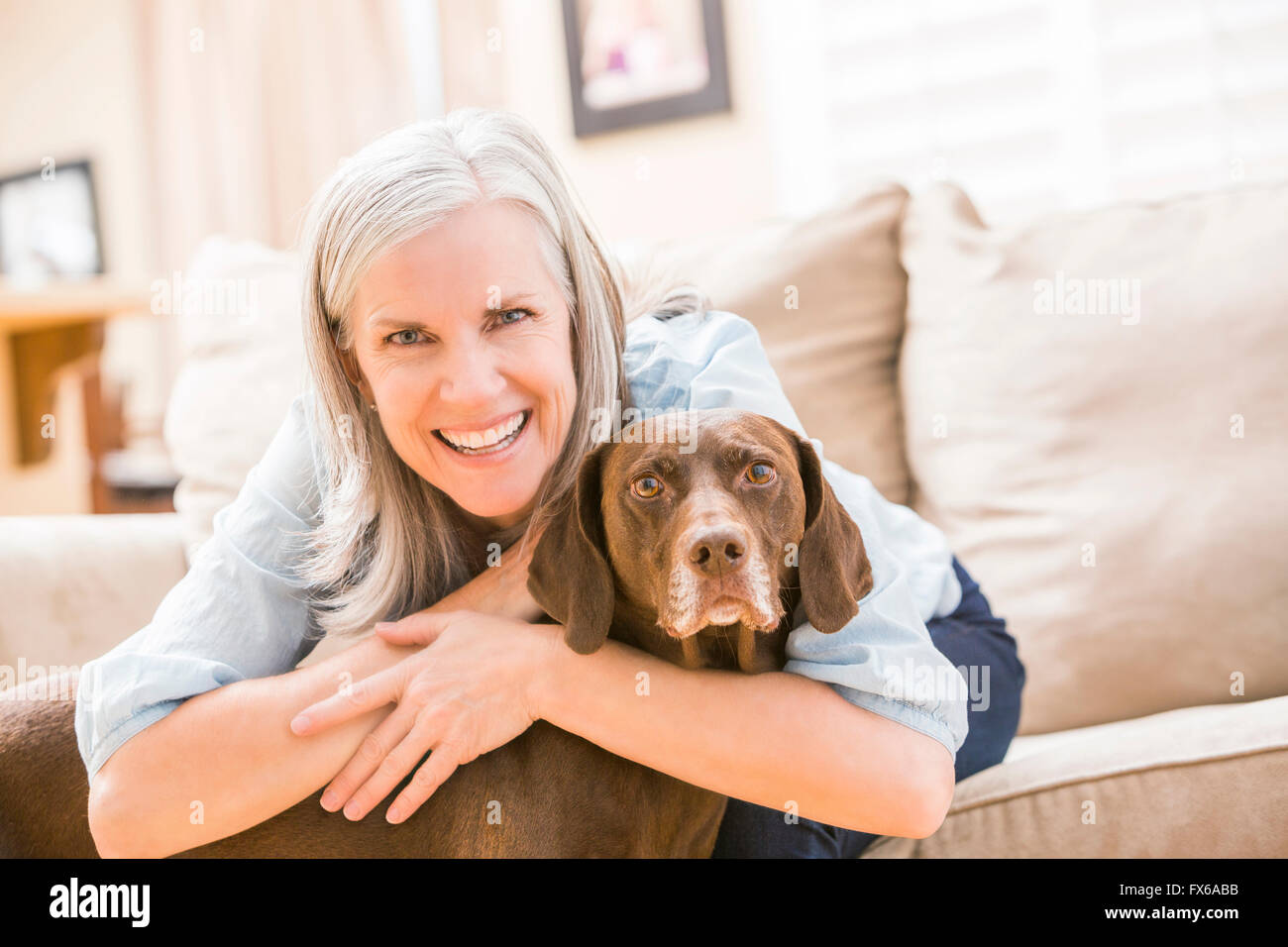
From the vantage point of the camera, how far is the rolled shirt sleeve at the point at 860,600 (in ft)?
3.29

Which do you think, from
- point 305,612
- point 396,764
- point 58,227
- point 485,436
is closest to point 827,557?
point 485,436

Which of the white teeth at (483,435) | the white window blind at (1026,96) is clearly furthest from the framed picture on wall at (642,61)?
the white teeth at (483,435)

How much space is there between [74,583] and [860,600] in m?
1.03

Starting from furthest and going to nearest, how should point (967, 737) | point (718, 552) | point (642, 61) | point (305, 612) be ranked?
point (642, 61) < point (967, 737) < point (305, 612) < point (718, 552)

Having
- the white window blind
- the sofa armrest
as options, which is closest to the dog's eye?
the sofa armrest

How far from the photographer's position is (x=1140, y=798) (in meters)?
1.09

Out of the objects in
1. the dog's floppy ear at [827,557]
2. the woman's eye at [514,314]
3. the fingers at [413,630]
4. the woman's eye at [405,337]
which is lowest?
the fingers at [413,630]

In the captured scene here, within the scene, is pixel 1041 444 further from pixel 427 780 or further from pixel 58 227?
pixel 58 227

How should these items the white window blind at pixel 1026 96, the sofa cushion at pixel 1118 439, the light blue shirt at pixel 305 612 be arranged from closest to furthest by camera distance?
the light blue shirt at pixel 305 612
the sofa cushion at pixel 1118 439
the white window blind at pixel 1026 96

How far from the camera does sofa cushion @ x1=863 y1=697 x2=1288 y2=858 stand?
3.43 feet

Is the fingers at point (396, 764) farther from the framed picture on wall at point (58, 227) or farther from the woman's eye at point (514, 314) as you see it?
the framed picture on wall at point (58, 227)

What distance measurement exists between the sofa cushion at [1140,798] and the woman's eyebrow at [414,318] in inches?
29.8

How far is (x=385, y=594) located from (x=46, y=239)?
2717 mm

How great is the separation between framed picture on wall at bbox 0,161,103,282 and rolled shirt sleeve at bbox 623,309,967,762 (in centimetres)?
266
